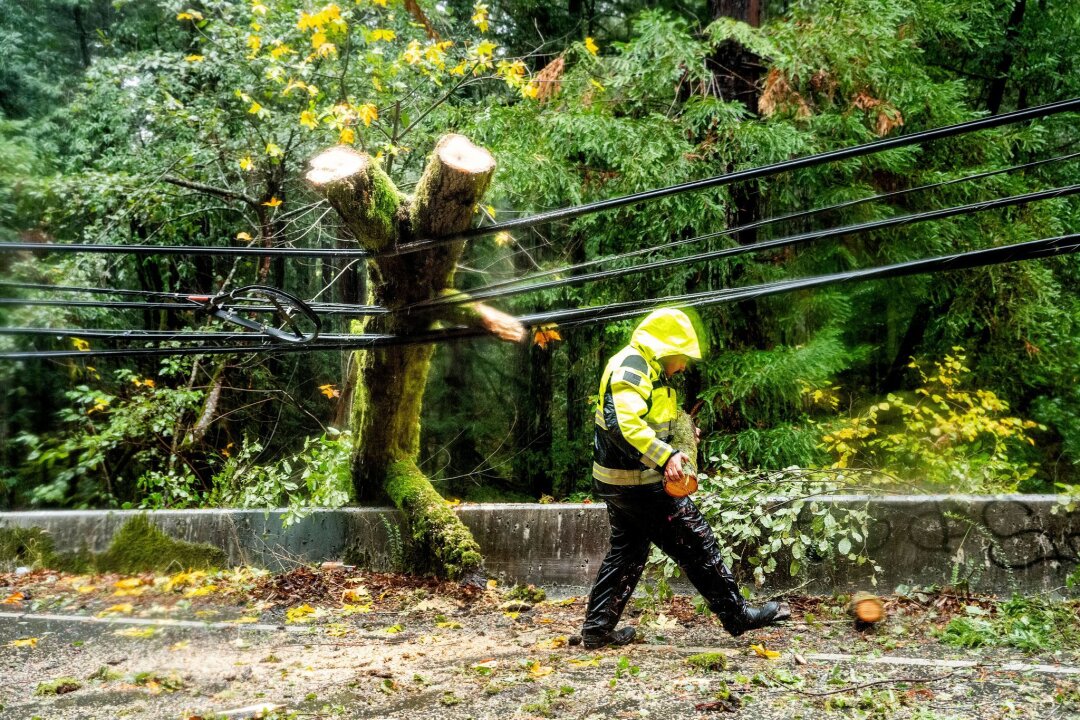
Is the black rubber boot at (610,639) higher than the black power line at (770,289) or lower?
lower

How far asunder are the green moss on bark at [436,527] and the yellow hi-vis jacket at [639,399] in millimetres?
2436

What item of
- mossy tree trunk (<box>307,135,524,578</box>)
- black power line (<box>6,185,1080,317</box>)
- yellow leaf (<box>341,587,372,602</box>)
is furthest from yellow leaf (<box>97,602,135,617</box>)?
black power line (<box>6,185,1080,317</box>)

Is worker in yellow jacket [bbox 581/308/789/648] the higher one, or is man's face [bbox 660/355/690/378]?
man's face [bbox 660/355/690/378]

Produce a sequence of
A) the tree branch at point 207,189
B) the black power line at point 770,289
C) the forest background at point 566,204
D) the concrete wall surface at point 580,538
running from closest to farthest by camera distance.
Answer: the black power line at point 770,289 < the concrete wall surface at point 580,538 < the forest background at point 566,204 < the tree branch at point 207,189

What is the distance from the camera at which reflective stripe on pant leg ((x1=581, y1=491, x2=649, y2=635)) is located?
5.18 m

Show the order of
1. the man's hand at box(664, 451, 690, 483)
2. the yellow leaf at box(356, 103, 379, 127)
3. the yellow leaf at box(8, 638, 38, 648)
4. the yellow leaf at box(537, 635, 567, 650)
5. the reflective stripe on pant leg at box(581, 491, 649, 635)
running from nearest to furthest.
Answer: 1. the man's hand at box(664, 451, 690, 483)
2. the reflective stripe on pant leg at box(581, 491, 649, 635)
3. the yellow leaf at box(537, 635, 567, 650)
4. the yellow leaf at box(8, 638, 38, 648)
5. the yellow leaf at box(356, 103, 379, 127)

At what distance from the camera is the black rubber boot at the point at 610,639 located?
5.18 meters

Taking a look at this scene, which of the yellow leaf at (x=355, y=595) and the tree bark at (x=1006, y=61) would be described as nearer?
the yellow leaf at (x=355, y=595)

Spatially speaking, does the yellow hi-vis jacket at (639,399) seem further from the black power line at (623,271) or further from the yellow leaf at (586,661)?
the yellow leaf at (586,661)

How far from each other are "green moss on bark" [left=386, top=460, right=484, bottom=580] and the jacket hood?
3.01 meters

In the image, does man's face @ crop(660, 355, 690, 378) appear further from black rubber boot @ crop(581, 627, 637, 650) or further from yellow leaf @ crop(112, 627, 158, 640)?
yellow leaf @ crop(112, 627, 158, 640)

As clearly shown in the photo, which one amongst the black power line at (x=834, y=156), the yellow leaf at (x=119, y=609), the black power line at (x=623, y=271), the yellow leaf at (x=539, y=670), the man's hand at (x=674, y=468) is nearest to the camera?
the black power line at (x=834, y=156)

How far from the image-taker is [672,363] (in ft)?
16.7

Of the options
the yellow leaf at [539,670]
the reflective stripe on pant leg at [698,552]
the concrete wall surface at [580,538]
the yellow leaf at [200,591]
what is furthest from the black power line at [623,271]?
the yellow leaf at [200,591]
